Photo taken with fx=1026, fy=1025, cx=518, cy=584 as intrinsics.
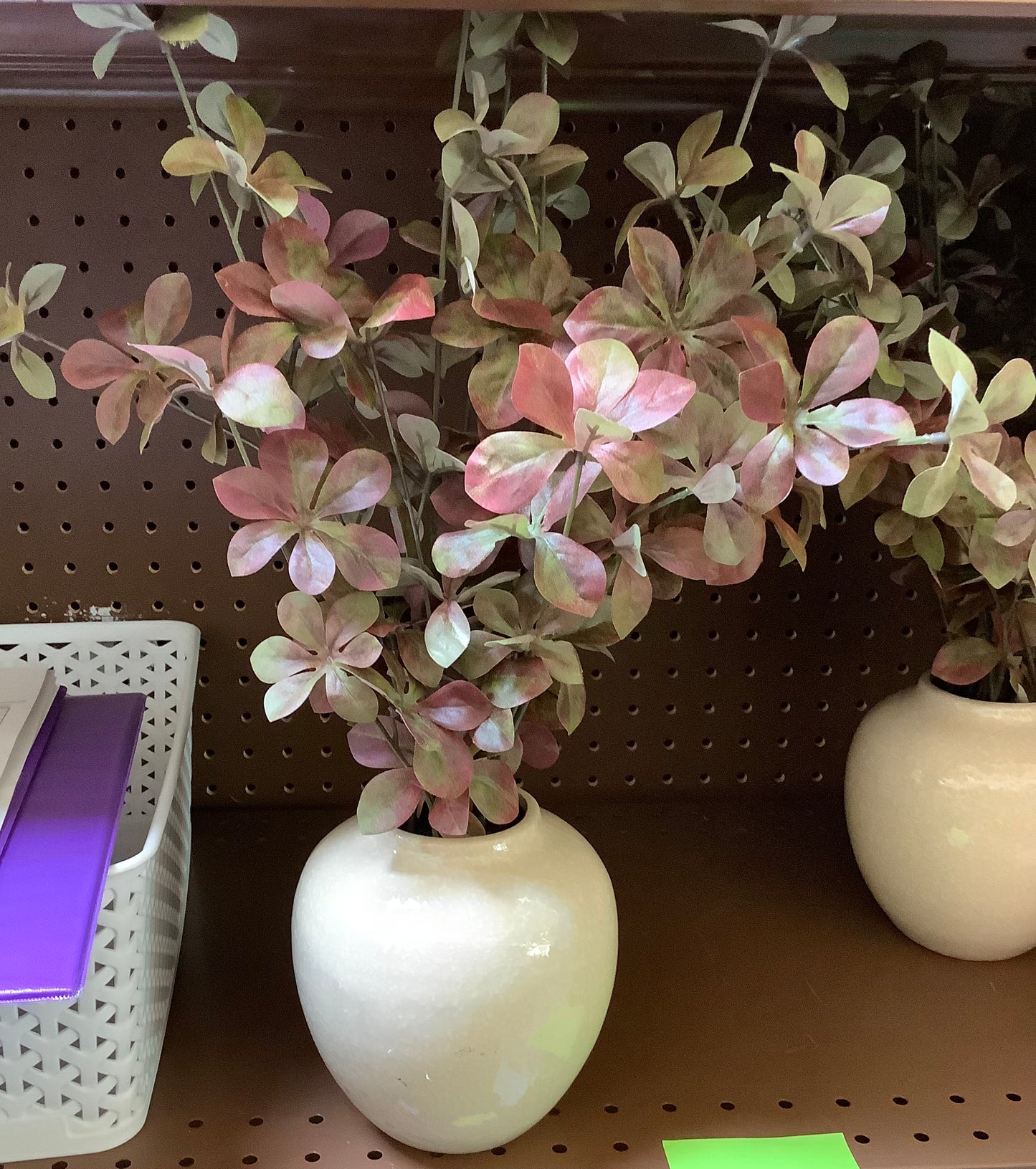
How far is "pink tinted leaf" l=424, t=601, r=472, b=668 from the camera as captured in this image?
412 millimetres

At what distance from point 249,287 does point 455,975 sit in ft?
1.01

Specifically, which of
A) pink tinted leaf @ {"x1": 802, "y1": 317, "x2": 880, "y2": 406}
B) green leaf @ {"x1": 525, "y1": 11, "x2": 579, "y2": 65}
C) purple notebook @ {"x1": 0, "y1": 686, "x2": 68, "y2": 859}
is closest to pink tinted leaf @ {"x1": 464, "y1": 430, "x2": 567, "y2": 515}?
pink tinted leaf @ {"x1": 802, "y1": 317, "x2": 880, "y2": 406}

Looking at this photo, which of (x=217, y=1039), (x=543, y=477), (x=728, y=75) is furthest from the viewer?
(x=728, y=75)

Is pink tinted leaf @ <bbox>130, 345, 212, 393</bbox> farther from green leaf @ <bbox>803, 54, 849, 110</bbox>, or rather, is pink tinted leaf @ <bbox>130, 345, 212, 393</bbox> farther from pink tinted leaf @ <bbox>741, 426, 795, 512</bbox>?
green leaf @ <bbox>803, 54, 849, 110</bbox>

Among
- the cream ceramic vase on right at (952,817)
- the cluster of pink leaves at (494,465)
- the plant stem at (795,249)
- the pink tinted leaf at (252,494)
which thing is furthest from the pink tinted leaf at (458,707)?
the cream ceramic vase on right at (952,817)

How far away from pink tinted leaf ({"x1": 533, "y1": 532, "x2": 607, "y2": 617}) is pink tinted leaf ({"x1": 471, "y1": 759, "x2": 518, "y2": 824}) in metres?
0.13

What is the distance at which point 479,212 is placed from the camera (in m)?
0.48

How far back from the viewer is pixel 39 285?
18.7 inches

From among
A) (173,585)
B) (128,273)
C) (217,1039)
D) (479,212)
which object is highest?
(479,212)

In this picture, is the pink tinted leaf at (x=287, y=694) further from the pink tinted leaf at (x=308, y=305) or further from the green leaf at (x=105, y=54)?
the green leaf at (x=105, y=54)

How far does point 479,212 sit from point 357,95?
0.93 feet

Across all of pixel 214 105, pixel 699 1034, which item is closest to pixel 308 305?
pixel 214 105

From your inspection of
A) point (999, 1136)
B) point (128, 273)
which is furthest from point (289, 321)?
point (999, 1136)

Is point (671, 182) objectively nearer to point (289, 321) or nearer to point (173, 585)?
point (289, 321)
